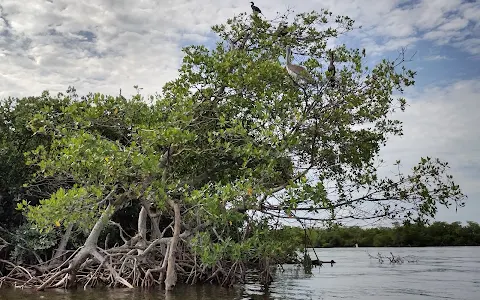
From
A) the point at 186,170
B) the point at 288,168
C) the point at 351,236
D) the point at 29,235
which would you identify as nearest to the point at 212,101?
the point at 186,170

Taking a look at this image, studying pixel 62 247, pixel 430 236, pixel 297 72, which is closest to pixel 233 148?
pixel 297 72

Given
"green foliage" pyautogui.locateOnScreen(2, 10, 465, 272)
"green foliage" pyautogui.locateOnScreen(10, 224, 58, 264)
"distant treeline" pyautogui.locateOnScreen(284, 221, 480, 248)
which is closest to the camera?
"green foliage" pyautogui.locateOnScreen(2, 10, 465, 272)

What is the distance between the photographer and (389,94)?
918 centimetres

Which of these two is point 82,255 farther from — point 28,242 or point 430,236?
point 430,236

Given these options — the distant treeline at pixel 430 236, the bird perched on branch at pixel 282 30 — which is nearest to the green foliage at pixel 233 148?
the bird perched on branch at pixel 282 30

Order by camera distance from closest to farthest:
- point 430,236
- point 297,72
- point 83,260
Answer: point 297,72 < point 83,260 < point 430,236

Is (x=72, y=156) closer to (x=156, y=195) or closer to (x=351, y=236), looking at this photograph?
(x=156, y=195)

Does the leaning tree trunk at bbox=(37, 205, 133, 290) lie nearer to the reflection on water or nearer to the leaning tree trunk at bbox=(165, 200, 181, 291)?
the reflection on water

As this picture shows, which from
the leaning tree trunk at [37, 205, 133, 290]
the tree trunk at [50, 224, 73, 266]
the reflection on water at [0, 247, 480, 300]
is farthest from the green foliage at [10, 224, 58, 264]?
the leaning tree trunk at [37, 205, 133, 290]

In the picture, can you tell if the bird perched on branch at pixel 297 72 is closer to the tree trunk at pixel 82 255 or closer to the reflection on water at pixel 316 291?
the reflection on water at pixel 316 291

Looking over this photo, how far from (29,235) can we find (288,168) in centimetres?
743

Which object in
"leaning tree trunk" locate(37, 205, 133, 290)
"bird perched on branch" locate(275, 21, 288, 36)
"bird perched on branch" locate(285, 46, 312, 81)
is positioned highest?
"bird perched on branch" locate(275, 21, 288, 36)

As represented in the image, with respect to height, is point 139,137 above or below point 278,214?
above

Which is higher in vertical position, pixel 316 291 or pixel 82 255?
pixel 82 255
